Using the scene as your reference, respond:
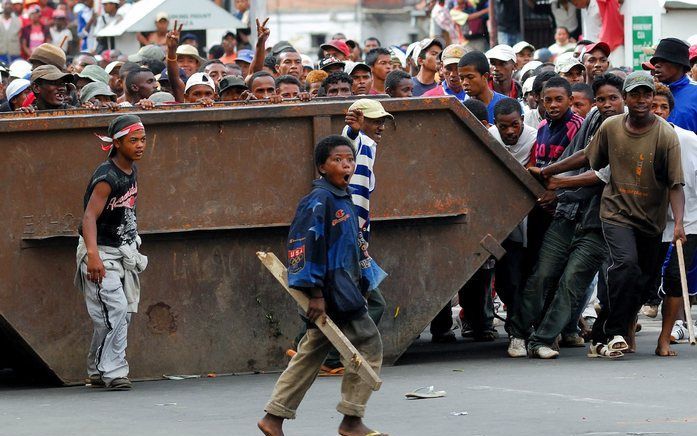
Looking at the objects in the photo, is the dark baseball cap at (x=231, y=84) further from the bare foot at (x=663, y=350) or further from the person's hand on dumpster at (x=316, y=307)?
the person's hand on dumpster at (x=316, y=307)

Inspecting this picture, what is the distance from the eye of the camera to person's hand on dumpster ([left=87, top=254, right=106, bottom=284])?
8.86 metres

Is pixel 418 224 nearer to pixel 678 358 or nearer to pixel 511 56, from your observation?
pixel 678 358

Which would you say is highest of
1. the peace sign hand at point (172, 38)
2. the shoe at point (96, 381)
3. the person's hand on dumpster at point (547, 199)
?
the peace sign hand at point (172, 38)

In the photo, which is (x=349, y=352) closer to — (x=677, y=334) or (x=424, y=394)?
(x=424, y=394)

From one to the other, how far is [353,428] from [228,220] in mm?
2276

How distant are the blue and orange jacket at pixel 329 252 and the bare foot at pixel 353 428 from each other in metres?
0.50

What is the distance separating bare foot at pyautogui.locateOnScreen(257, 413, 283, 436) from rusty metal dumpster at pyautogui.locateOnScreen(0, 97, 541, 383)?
6.80ft

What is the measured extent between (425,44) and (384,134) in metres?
5.66

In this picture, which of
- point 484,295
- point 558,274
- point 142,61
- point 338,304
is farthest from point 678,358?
point 142,61

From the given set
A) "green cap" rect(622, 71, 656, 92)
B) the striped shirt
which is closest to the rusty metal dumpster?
the striped shirt

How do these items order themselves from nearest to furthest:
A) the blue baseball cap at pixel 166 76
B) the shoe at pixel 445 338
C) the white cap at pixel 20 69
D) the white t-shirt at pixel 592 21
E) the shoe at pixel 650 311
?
the shoe at pixel 445 338 → the shoe at pixel 650 311 → the blue baseball cap at pixel 166 76 → the white cap at pixel 20 69 → the white t-shirt at pixel 592 21

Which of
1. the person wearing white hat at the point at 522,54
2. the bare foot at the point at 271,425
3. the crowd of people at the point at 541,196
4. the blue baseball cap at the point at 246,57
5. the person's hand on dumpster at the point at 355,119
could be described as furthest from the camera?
the person wearing white hat at the point at 522,54

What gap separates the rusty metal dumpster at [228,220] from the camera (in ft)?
29.9

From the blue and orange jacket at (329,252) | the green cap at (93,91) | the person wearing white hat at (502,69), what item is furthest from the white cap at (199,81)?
the blue and orange jacket at (329,252)
